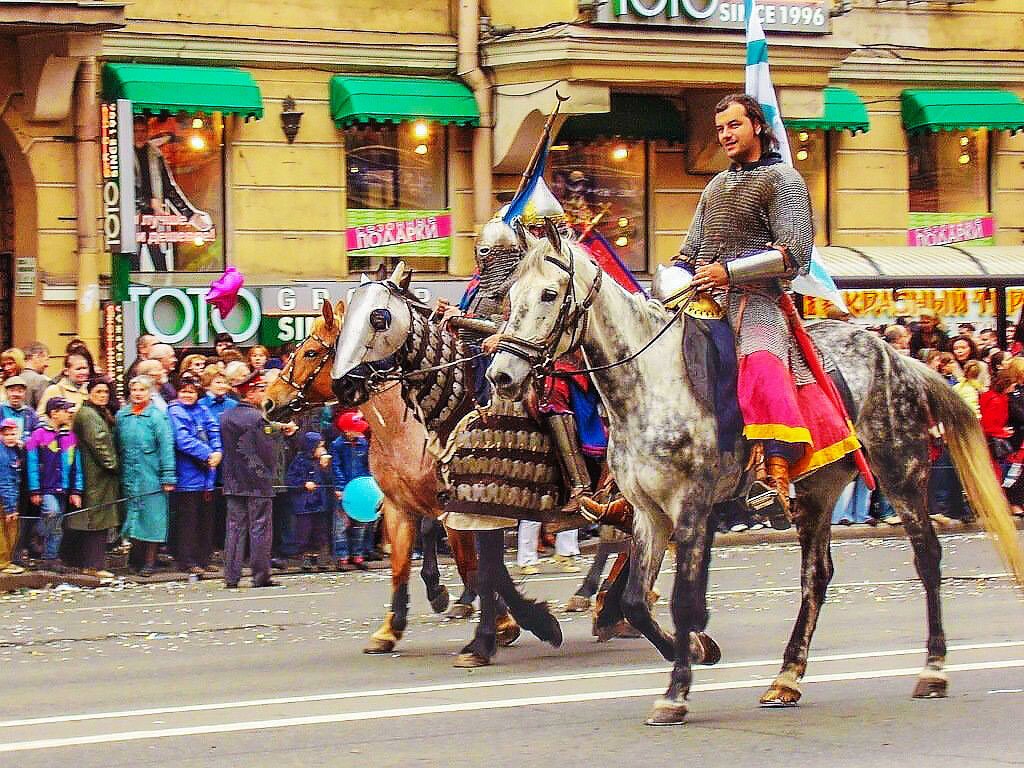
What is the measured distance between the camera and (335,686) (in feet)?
34.2

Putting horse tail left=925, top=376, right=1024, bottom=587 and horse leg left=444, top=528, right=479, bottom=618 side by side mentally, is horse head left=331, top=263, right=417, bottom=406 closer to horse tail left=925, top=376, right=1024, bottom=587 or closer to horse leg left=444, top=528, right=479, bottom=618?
horse leg left=444, top=528, right=479, bottom=618

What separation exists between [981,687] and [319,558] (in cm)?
828

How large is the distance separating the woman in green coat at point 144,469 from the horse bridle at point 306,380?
392 cm

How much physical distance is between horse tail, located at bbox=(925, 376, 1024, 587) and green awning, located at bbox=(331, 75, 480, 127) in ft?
42.2

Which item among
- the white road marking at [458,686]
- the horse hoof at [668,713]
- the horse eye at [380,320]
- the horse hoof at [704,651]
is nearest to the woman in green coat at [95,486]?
the horse eye at [380,320]

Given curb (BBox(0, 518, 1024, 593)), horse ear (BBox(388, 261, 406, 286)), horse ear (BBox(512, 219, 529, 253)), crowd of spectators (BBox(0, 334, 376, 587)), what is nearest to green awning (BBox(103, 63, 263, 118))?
crowd of spectators (BBox(0, 334, 376, 587))

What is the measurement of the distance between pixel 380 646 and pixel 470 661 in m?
0.89

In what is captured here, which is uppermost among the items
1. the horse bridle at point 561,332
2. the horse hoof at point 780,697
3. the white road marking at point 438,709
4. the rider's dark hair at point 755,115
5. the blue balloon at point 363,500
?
the rider's dark hair at point 755,115

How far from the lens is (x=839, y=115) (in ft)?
81.8

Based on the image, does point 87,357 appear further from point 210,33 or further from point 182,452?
point 210,33

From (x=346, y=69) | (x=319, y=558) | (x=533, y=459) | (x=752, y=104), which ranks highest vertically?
(x=346, y=69)

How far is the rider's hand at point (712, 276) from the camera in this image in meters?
9.29

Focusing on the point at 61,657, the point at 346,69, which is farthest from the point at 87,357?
the point at 346,69

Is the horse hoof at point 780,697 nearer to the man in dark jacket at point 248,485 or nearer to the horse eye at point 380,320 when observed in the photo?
the horse eye at point 380,320
